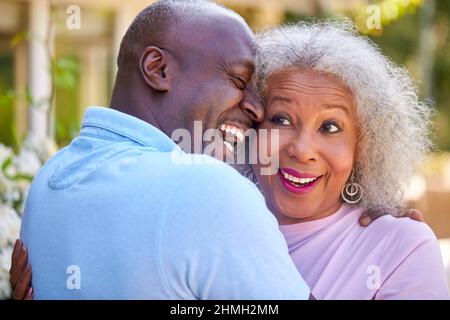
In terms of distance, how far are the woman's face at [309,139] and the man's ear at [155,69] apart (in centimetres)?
63

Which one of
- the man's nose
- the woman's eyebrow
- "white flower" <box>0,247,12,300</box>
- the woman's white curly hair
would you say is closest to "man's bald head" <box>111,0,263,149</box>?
the man's nose

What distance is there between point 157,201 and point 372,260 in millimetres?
1001

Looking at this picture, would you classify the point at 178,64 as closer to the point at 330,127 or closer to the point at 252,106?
the point at 252,106

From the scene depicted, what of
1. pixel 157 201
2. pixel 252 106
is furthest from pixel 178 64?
pixel 157 201

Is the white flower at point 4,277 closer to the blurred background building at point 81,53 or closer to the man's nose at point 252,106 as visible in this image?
the man's nose at point 252,106

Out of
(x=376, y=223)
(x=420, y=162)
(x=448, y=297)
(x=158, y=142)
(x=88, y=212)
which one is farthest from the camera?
(x=420, y=162)

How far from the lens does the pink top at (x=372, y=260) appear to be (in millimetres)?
2356

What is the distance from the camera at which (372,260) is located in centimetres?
244

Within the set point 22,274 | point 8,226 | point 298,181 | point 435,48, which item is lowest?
point 8,226

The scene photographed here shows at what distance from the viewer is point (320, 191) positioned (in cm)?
264

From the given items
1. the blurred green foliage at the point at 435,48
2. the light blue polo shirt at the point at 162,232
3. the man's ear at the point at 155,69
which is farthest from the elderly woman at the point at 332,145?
the blurred green foliage at the point at 435,48

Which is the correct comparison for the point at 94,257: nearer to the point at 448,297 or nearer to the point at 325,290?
the point at 325,290
